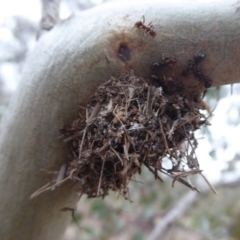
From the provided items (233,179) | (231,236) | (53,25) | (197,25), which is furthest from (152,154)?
(231,236)

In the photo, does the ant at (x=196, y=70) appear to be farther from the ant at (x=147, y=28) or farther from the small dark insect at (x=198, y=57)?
the ant at (x=147, y=28)

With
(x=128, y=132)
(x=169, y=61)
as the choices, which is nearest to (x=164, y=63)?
(x=169, y=61)

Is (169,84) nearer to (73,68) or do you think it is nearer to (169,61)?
(169,61)

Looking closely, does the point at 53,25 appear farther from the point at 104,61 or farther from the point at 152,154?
the point at 152,154

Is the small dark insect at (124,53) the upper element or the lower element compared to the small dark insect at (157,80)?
upper

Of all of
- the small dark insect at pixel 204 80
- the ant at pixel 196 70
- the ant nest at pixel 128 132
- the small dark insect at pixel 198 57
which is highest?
the small dark insect at pixel 198 57

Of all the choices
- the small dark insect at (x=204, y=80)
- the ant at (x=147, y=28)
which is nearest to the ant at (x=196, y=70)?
the small dark insect at (x=204, y=80)
